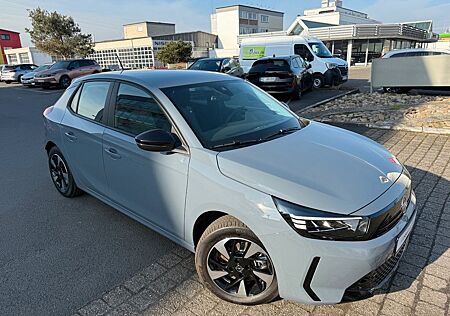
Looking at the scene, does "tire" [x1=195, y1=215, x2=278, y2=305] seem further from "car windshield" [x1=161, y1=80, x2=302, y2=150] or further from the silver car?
"car windshield" [x1=161, y1=80, x2=302, y2=150]

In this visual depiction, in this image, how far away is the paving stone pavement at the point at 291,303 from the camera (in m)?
2.27

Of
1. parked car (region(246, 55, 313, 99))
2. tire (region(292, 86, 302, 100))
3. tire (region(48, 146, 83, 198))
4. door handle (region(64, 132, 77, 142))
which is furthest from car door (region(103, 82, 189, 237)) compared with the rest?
tire (region(292, 86, 302, 100))

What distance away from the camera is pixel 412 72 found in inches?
429

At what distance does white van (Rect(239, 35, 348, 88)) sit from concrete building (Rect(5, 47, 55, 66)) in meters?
37.9

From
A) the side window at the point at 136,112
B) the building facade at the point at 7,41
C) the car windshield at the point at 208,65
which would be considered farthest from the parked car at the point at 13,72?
the side window at the point at 136,112

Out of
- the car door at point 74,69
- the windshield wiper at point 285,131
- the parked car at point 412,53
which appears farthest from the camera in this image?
the car door at point 74,69

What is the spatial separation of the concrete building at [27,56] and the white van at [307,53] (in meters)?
37.9

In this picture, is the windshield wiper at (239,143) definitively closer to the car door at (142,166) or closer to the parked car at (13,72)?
the car door at (142,166)

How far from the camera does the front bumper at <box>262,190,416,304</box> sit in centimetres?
189

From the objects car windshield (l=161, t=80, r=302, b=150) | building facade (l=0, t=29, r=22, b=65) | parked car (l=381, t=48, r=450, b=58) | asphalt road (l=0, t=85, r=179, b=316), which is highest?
building facade (l=0, t=29, r=22, b=65)

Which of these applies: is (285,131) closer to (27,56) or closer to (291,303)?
(291,303)

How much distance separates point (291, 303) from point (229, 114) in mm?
1638

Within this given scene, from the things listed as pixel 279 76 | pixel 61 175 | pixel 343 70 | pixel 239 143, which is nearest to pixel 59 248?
pixel 61 175

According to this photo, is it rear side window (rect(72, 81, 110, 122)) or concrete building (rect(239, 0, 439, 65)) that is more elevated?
concrete building (rect(239, 0, 439, 65))
